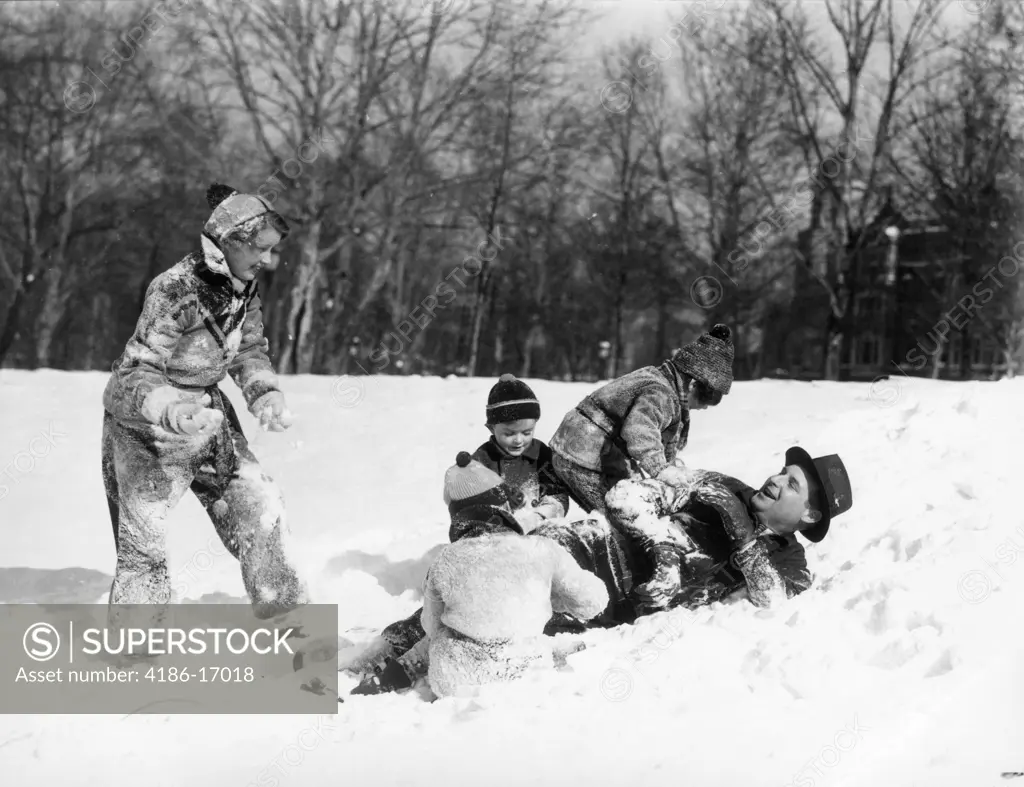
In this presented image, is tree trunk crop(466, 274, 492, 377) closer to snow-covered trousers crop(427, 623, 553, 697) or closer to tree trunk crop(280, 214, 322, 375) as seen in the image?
tree trunk crop(280, 214, 322, 375)

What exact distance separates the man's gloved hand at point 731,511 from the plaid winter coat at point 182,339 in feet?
5.70

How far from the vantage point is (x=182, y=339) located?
3.39 m

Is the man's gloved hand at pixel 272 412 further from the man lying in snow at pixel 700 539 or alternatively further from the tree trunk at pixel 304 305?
the tree trunk at pixel 304 305

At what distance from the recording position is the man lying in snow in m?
3.58

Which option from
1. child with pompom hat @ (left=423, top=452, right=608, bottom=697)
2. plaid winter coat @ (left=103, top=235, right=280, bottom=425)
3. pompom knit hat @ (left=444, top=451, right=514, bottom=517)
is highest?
plaid winter coat @ (left=103, top=235, right=280, bottom=425)

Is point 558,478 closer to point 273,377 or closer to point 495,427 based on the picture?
point 495,427

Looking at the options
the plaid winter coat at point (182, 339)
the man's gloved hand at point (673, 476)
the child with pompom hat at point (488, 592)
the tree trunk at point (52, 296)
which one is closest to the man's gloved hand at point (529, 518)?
the man's gloved hand at point (673, 476)

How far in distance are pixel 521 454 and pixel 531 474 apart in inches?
4.3

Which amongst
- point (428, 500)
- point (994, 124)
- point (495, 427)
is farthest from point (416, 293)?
point (495, 427)

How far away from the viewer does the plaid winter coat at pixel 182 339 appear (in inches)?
128

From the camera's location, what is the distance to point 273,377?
365 cm

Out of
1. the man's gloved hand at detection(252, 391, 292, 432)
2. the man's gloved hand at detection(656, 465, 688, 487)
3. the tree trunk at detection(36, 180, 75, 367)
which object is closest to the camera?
the man's gloved hand at detection(252, 391, 292, 432)

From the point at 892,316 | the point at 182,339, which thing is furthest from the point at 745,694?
the point at 892,316

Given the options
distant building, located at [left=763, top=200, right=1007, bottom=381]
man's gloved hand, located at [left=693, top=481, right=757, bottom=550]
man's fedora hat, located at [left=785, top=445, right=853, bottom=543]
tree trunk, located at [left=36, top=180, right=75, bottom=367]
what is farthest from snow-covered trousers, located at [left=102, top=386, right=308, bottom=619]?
tree trunk, located at [left=36, top=180, right=75, bottom=367]
